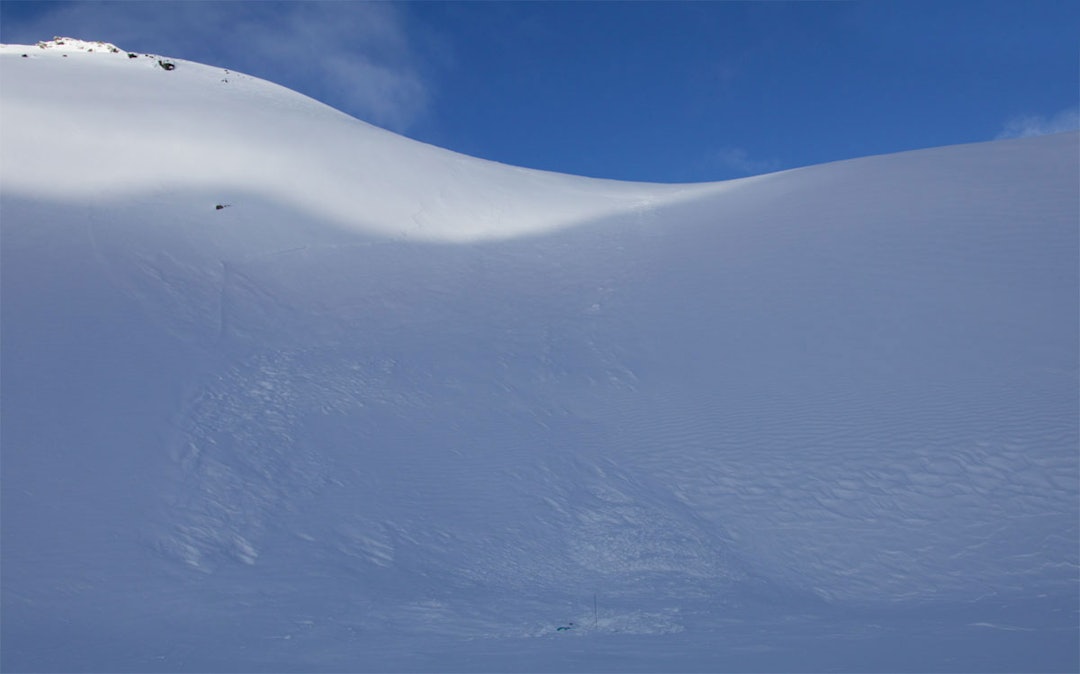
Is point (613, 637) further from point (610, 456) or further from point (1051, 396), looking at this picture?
point (1051, 396)

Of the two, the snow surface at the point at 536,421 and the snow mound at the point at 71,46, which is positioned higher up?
the snow mound at the point at 71,46

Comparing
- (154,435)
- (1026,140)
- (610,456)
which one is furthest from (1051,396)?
(154,435)

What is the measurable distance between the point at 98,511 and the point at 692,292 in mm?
4977

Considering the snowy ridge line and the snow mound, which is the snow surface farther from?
the snow mound

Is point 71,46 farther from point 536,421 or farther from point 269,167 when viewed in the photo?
point 536,421

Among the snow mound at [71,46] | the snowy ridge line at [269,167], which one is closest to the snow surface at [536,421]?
the snowy ridge line at [269,167]

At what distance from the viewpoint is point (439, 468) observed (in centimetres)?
571

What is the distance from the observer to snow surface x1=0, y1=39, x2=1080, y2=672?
432cm

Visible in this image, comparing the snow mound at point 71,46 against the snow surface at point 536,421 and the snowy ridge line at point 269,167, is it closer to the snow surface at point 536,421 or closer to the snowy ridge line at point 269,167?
the snowy ridge line at point 269,167

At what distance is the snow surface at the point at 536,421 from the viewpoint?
4.32 meters

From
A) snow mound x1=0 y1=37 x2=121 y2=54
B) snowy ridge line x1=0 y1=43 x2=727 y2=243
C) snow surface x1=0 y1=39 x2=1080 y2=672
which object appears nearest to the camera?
snow surface x1=0 y1=39 x2=1080 y2=672

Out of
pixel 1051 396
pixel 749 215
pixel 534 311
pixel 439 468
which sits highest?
pixel 749 215

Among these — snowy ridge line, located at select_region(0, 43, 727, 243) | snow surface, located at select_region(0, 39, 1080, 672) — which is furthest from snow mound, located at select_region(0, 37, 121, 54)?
snow surface, located at select_region(0, 39, 1080, 672)

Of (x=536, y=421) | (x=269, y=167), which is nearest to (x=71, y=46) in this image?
(x=269, y=167)
